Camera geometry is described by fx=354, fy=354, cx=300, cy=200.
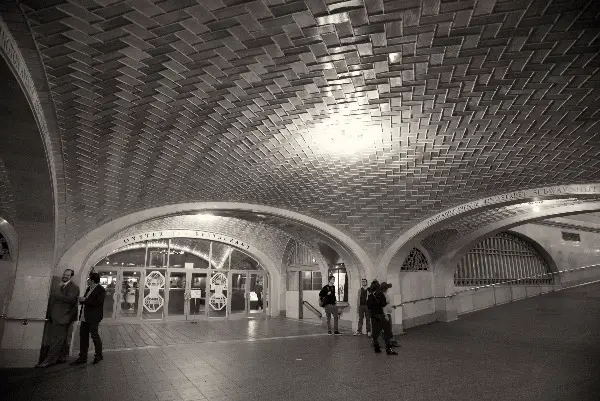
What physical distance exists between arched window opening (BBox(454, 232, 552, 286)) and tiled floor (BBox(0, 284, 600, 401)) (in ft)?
17.9

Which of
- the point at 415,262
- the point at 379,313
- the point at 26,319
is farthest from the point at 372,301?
the point at 415,262

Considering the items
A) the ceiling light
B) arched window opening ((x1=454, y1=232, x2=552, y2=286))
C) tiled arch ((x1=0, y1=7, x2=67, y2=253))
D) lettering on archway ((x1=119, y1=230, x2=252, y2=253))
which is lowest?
arched window opening ((x1=454, y1=232, x2=552, y2=286))

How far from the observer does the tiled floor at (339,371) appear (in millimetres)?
4137

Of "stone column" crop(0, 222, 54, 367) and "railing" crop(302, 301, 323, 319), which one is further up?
"stone column" crop(0, 222, 54, 367)

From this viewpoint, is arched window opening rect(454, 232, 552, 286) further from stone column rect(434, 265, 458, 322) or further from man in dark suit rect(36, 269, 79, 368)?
man in dark suit rect(36, 269, 79, 368)

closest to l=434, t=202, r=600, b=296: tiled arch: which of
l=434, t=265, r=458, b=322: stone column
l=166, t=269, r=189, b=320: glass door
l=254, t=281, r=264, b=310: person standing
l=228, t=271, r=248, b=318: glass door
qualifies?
l=434, t=265, r=458, b=322: stone column

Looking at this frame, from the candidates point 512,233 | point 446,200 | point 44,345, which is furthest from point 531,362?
point 512,233

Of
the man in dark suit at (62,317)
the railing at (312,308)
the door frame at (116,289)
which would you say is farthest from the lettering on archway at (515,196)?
the door frame at (116,289)

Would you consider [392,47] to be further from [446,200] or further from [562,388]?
[446,200]

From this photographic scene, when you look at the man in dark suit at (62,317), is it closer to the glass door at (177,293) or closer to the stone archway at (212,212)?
the stone archway at (212,212)

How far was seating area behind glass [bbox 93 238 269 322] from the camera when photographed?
13.7 meters

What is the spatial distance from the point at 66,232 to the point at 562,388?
8.58 m

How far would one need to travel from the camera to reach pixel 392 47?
3521mm

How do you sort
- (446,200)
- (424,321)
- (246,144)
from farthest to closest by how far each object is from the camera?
(424,321) < (446,200) < (246,144)
